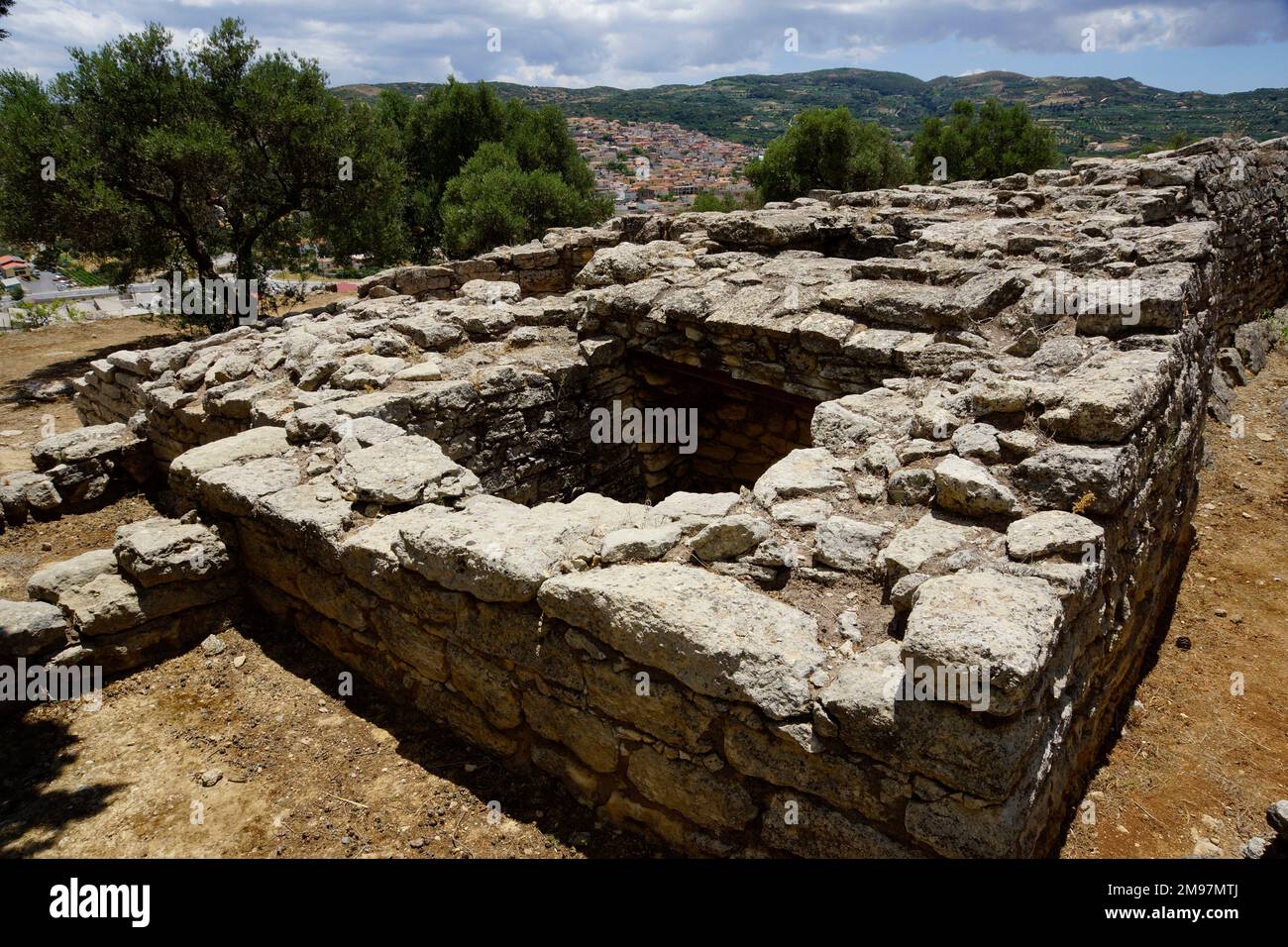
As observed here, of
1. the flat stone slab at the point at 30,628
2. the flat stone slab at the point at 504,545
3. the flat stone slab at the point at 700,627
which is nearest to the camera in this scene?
the flat stone slab at the point at 700,627

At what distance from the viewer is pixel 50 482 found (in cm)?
690

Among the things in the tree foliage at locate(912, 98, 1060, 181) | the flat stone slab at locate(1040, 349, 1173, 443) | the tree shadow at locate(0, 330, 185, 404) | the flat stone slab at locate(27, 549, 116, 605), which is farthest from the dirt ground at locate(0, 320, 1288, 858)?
the tree foliage at locate(912, 98, 1060, 181)

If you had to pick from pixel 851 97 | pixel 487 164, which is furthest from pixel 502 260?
pixel 851 97

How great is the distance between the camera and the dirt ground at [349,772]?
3.61 m

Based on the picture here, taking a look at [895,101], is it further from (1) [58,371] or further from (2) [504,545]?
(2) [504,545]

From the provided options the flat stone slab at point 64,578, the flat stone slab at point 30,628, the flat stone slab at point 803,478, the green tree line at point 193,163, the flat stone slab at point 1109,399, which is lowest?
the flat stone slab at point 30,628

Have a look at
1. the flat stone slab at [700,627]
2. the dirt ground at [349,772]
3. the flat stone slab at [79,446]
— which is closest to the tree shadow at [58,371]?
the flat stone slab at [79,446]

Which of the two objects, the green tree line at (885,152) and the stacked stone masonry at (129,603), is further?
the green tree line at (885,152)

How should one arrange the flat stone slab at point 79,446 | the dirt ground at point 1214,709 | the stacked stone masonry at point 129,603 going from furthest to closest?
the flat stone slab at point 79,446, the stacked stone masonry at point 129,603, the dirt ground at point 1214,709

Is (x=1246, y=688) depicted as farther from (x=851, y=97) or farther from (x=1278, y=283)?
(x=851, y=97)

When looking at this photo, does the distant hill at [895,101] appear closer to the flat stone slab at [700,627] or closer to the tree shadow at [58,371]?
the tree shadow at [58,371]

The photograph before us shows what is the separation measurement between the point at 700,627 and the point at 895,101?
95.7 meters

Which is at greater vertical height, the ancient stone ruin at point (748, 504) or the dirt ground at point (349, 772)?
the ancient stone ruin at point (748, 504)
